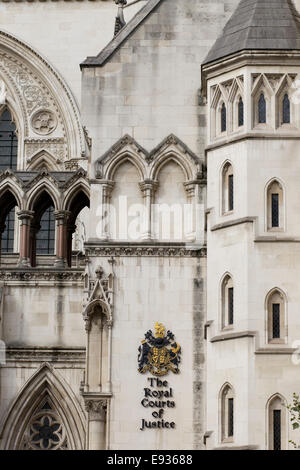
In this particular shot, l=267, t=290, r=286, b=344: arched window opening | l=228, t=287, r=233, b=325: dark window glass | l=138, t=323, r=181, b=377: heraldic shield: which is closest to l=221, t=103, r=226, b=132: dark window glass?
l=228, t=287, r=233, b=325: dark window glass

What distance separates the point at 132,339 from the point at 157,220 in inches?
125

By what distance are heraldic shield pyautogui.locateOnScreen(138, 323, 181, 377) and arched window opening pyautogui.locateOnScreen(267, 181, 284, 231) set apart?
156 inches

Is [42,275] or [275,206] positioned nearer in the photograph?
[275,206]

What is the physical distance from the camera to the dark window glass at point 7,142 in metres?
52.9

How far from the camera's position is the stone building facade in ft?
115

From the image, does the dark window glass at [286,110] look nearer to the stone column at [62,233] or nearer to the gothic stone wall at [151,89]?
the gothic stone wall at [151,89]

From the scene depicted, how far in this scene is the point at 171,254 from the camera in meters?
37.7

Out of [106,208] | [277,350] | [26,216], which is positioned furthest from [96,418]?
[26,216]

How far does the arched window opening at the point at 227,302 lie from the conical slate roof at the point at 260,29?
557 cm

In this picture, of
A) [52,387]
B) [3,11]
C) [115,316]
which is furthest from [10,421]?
[3,11]

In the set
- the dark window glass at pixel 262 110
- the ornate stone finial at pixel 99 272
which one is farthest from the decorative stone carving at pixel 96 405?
the dark window glass at pixel 262 110

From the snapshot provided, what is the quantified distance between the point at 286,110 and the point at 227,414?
24.5ft

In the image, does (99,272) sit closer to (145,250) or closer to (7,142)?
(145,250)

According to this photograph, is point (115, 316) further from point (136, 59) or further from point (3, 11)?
point (3, 11)
